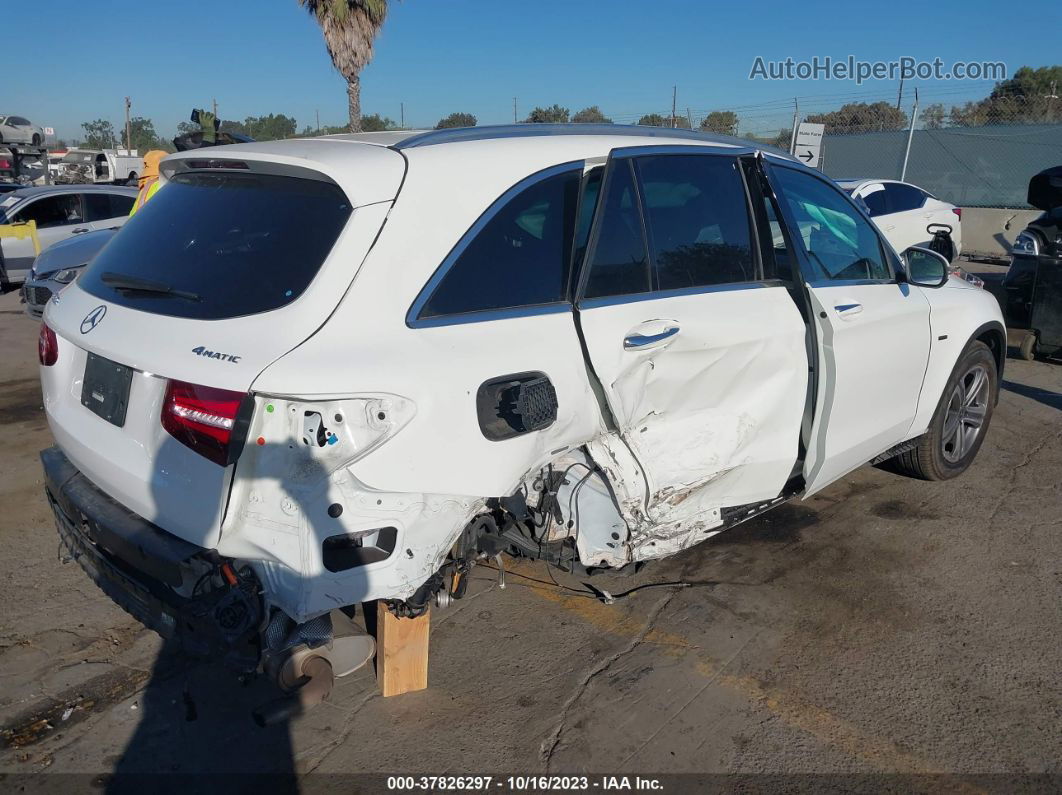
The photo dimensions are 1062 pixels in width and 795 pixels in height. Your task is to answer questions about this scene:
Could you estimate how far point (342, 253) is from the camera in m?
2.56

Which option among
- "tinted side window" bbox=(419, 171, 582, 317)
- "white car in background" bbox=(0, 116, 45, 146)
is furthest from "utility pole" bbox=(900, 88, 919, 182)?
"white car in background" bbox=(0, 116, 45, 146)

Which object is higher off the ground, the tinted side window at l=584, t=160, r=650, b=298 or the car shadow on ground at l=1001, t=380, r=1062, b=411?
the tinted side window at l=584, t=160, r=650, b=298

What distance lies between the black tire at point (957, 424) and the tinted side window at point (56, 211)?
11931 millimetres

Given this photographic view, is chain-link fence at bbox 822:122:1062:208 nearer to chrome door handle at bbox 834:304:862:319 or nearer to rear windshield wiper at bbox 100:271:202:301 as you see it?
chrome door handle at bbox 834:304:862:319

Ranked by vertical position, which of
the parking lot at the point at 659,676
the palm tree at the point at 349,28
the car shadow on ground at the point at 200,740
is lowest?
the car shadow on ground at the point at 200,740

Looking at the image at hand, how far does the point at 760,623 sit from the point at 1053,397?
495 cm

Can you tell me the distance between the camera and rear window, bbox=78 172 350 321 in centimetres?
259

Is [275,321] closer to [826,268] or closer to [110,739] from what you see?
[110,739]

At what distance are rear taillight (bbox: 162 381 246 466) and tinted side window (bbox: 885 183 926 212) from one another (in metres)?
11.7

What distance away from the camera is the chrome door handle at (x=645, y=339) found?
305 cm

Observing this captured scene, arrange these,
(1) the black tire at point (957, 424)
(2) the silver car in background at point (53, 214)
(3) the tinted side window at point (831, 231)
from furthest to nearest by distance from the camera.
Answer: (2) the silver car in background at point (53, 214) → (1) the black tire at point (957, 424) → (3) the tinted side window at point (831, 231)

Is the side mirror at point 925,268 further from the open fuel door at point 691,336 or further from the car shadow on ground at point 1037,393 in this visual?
the car shadow on ground at point 1037,393

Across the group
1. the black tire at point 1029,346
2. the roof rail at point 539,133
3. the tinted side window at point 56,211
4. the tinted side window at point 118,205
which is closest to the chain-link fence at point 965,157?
the black tire at point 1029,346

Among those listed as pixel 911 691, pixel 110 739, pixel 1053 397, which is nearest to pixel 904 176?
pixel 1053 397
